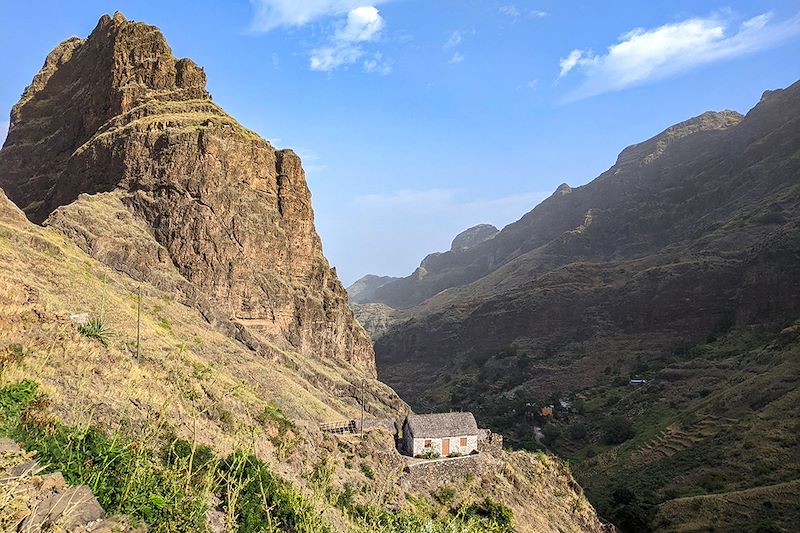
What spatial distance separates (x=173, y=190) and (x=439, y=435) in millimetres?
45228

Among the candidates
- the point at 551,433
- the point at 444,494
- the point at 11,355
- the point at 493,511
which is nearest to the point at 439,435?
the point at 444,494

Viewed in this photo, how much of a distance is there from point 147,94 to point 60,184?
17.5m

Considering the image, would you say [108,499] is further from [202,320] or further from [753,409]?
[753,409]

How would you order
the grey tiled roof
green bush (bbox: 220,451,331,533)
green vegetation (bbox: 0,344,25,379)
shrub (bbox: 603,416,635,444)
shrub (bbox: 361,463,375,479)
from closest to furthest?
green bush (bbox: 220,451,331,533), green vegetation (bbox: 0,344,25,379), shrub (bbox: 361,463,375,479), the grey tiled roof, shrub (bbox: 603,416,635,444)

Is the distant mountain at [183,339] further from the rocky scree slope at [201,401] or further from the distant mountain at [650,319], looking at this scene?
the distant mountain at [650,319]

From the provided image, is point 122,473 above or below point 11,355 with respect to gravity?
below

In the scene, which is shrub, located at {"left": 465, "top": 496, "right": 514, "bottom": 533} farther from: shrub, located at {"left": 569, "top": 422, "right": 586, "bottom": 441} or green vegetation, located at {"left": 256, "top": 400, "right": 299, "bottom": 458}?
shrub, located at {"left": 569, "top": 422, "right": 586, "bottom": 441}

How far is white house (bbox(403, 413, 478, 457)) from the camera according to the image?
38156 millimetres

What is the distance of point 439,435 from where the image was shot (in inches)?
1519

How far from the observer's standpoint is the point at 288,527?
13516mm

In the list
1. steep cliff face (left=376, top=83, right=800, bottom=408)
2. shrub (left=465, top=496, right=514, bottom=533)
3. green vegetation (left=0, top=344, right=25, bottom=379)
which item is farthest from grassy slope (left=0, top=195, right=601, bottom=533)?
steep cliff face (left=376, top=83, right=800, bottom=408)

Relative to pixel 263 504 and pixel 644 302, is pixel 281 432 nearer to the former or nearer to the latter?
pixel 263 504

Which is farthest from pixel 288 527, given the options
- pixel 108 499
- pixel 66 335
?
pixel 66 335

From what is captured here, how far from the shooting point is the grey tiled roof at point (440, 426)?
38.6 meters
